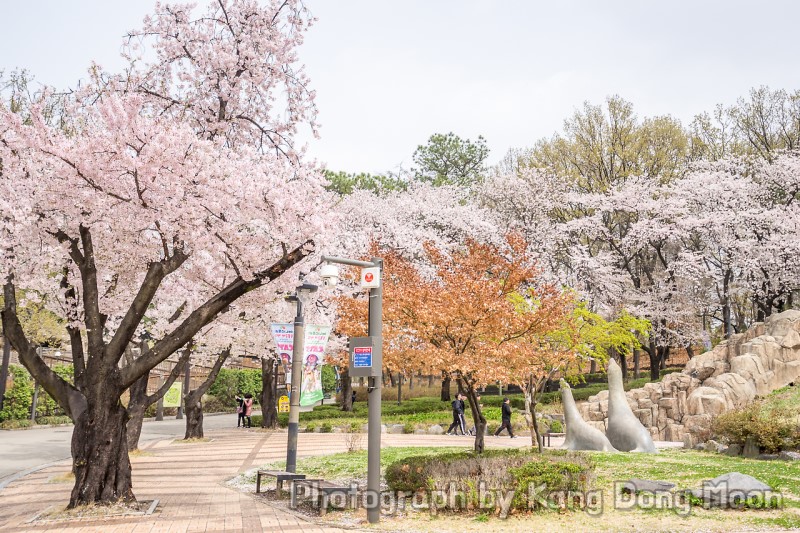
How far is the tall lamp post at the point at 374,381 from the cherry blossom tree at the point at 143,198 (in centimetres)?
165

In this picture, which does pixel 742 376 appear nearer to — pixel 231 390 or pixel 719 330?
pixel 719 330

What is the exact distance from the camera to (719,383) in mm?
24219

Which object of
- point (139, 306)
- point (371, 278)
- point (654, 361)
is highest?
point (371, 278)

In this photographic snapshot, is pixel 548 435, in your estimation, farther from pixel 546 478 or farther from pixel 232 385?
pixel 232 385

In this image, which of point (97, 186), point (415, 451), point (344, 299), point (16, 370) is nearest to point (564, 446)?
point (415, 451)

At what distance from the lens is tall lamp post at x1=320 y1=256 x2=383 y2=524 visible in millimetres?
9961

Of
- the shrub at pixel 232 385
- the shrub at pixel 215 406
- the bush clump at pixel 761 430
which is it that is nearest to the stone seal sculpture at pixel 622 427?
the bush clump at pixel 761 430

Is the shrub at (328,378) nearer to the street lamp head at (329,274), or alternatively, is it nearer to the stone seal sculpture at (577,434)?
the stone seal sculpture at (577,434)

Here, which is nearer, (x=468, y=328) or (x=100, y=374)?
(x=100, y=374)

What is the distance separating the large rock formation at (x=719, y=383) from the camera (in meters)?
23.5

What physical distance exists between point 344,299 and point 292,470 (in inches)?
162

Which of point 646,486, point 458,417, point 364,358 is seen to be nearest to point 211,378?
point 458,417

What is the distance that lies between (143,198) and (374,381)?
509 centimetres

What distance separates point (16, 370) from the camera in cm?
3142
